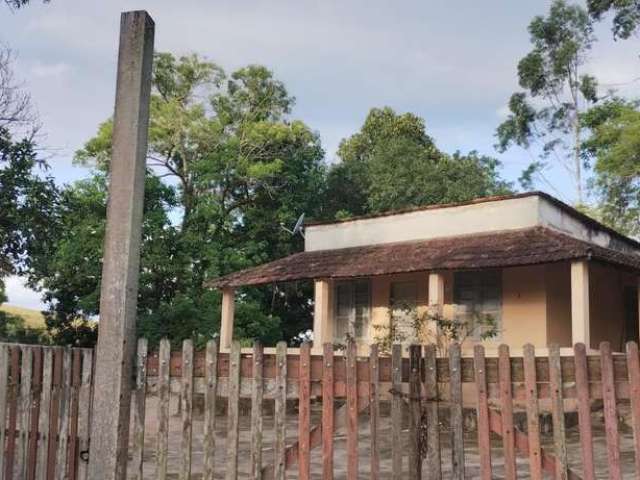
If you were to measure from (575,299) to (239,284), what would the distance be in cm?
739

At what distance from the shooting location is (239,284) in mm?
15523

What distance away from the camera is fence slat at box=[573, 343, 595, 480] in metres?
3.51

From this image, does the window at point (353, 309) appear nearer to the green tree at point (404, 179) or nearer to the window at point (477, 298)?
the window at point (477, 298)

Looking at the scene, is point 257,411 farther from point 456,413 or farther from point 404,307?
point 404,307

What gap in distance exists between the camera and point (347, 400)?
4.03m

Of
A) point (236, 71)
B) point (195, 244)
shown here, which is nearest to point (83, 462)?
point (195, 244)

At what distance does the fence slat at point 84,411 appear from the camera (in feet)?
15.4

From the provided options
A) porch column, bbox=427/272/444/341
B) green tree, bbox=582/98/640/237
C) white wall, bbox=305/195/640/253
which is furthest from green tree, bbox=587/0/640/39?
porch column, bbox=427/272/444/341

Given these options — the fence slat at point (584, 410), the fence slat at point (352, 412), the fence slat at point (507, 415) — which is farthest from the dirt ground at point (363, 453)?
the fence slat at point (584, 410)

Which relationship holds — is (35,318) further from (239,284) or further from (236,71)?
(239,284)

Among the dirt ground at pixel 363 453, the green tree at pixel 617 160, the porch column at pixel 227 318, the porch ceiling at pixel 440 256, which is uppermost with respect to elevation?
the green tree at pixel 617 160

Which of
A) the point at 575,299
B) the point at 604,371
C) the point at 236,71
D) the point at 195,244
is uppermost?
the point at 236,71

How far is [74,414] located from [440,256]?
947 cm

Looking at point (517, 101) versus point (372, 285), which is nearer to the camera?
point (372, 285)
